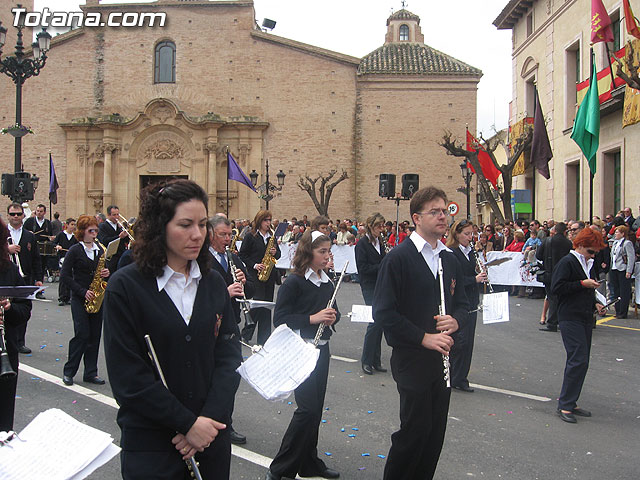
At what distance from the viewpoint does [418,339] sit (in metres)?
3.69

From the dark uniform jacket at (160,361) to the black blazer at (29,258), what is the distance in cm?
571

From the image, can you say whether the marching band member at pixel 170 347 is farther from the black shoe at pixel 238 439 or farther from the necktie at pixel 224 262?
the necktie at pixel 224 262


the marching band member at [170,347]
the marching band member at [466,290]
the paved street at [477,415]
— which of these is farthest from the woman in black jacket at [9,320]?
the marching band member at [466,290]

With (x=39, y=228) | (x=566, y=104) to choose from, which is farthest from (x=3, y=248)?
(x=566, y=104)

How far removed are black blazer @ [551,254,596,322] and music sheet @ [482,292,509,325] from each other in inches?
26.5

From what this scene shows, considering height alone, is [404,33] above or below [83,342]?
above

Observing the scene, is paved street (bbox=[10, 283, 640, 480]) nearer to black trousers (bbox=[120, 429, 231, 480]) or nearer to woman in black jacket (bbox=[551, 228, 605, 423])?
woman in black jacket (bbox=[551, 228, 605, 423])

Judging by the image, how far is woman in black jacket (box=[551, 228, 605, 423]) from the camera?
19.7 ft

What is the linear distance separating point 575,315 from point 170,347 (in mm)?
4811

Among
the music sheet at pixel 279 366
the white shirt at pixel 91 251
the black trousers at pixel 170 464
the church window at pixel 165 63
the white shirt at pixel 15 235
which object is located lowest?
the black trousers at pixel 170 464

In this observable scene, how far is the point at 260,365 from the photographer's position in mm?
3299

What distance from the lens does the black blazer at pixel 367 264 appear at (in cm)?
876

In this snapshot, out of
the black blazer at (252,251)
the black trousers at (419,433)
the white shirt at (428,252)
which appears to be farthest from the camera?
the black blazer at (252,251)

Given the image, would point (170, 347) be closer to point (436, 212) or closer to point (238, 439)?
A: point (436, 212)
